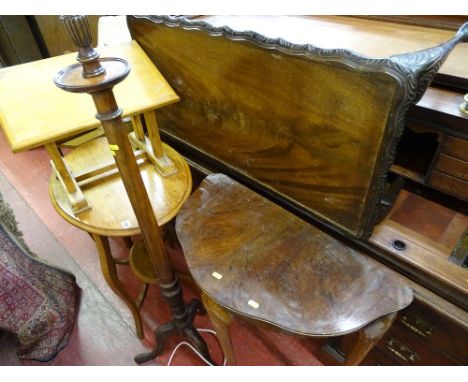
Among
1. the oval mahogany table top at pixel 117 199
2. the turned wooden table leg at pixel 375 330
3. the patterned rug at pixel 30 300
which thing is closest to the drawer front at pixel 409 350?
the turned wooden table leg at pixel 375 330

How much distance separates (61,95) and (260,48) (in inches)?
22.8

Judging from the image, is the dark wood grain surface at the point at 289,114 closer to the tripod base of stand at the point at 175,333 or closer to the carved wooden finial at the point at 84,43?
the carved wooden finial at the point at 84,43

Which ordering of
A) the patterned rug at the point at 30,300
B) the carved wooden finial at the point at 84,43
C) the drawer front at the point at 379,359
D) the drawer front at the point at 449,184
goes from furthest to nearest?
the patterned rug at the point at 30,300 < the drawer front at the point at 379,359 < the drawer front at the point at 449,184 < the carved wooden finial at the point at 84,43

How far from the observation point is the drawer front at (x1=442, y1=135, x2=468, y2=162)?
75cm

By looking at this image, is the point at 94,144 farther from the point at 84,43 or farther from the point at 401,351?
the point at 401,351

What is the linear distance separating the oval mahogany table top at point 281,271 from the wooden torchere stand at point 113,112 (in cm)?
14

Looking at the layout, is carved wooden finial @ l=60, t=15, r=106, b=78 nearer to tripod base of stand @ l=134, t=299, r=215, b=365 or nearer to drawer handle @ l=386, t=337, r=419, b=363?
tripod base of stand @ l=134, t=299, r=215, b=365

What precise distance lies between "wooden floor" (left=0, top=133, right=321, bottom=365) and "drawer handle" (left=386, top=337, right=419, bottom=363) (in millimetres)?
365

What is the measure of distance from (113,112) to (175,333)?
102 centimetres

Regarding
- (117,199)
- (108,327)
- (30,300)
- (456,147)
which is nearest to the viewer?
(456,147)

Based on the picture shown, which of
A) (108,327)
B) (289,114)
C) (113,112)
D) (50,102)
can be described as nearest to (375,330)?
(289,114)

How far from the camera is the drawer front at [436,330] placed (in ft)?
2.66

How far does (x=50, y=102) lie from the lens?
886mm

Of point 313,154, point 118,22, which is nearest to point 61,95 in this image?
point 313,154
